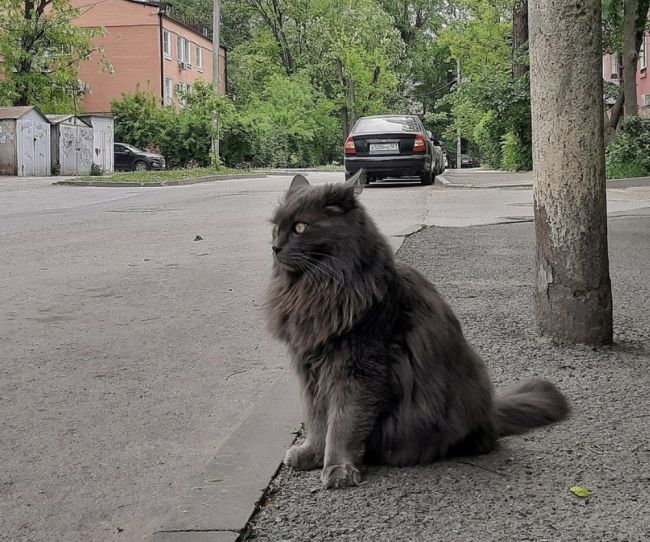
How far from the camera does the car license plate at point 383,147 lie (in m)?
21.1

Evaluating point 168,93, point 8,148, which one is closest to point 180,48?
point 168,93

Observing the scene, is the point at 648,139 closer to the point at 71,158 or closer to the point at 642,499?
the point at 642,499

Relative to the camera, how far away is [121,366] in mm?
5090

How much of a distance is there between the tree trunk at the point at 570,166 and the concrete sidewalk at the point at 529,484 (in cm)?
24

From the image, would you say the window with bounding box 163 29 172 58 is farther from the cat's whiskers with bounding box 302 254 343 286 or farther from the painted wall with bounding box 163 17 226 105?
the cat's whiskers with bounding box 302 254 343 286

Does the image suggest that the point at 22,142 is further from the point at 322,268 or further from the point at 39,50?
the point at 322,268

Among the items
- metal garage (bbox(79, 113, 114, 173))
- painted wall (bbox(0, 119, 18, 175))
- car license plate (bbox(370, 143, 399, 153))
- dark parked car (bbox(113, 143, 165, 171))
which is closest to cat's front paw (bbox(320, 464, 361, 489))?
car license plate (bbox(370, 143, 399, 153))

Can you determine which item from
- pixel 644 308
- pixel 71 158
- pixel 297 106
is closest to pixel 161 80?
pixel 297 106

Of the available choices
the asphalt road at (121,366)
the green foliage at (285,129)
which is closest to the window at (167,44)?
the green foliage at (285,129)

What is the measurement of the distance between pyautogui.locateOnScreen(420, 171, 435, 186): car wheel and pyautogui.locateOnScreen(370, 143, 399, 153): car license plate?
4.59 ft

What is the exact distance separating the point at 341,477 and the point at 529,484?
62 cm

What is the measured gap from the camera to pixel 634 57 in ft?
73.5

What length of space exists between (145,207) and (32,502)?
1457cm

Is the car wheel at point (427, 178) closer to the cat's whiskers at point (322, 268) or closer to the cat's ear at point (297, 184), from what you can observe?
the cat's ear at point (297, 184)
